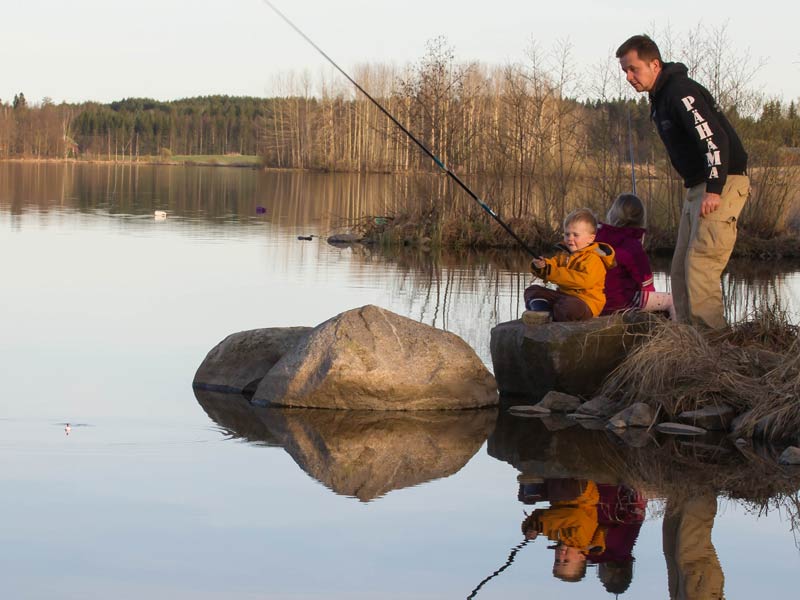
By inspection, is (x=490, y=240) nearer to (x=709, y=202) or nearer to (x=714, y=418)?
(x=709, y=202)

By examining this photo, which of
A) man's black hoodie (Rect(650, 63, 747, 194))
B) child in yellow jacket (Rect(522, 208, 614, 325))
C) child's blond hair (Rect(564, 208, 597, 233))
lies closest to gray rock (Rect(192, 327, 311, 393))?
child in yellow jacket (Rect(522, 208, 614, 325))

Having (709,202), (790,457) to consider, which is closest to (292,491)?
(790,457)

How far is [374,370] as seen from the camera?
28.4 feet

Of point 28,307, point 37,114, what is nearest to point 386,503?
point 28,307

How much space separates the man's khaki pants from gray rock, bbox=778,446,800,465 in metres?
Answer: 1.76

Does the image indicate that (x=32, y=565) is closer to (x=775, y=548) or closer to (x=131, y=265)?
(x=775, y=548)

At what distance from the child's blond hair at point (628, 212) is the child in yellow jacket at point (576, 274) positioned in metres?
0.39

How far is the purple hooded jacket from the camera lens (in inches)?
372

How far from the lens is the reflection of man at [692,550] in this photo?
506 centimetres

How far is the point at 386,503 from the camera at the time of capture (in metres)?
6.28

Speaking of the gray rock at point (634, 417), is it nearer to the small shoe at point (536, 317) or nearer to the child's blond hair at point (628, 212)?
the small shoe at point (536, 317)

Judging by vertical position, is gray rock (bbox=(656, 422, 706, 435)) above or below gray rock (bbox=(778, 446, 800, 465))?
below

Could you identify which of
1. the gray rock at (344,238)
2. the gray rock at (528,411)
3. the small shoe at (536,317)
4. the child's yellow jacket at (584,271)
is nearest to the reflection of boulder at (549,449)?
the gray rock at (528,411)

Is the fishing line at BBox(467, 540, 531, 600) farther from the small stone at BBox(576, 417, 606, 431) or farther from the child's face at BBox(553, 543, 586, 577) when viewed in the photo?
the small stone at BBox(576, 417, 606, 431)
